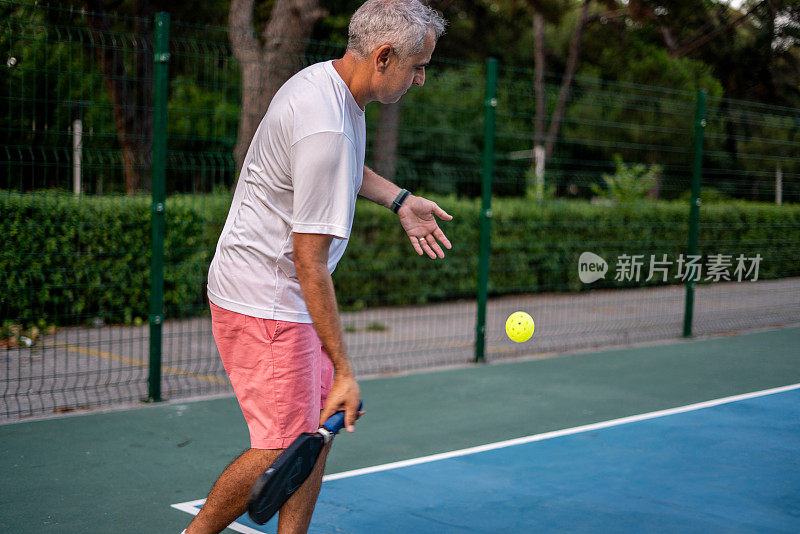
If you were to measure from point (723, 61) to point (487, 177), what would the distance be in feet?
68.3

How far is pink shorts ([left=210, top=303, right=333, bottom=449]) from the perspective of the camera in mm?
2641

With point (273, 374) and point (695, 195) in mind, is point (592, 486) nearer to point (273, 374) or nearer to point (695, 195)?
point (273, 374)

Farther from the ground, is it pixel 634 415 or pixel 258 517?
pixel 258 517

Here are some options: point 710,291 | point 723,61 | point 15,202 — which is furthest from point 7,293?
point 723,61

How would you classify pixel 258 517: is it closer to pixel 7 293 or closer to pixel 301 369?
pixel 301 369

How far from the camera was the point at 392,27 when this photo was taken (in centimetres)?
257

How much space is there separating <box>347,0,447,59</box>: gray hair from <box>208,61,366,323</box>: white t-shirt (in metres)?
0.15

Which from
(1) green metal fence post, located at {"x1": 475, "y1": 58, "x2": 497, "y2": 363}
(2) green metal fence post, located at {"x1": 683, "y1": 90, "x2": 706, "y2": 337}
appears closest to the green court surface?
(1) green metal fence post, located at {"x1": 475, "y1": 58, "x2": 497, "y2": 363}

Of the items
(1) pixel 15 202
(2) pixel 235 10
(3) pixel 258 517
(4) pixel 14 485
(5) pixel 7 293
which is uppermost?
(2) pixel 235 10

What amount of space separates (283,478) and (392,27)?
139 centimetres

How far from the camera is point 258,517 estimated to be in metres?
2.50

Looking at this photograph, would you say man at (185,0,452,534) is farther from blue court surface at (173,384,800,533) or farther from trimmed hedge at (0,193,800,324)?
trimmed hedge at (0,193,800,324)

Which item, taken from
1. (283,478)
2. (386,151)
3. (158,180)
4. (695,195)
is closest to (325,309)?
(283,478)

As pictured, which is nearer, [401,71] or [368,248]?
[401,71]
